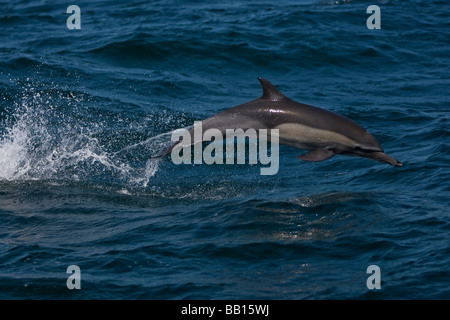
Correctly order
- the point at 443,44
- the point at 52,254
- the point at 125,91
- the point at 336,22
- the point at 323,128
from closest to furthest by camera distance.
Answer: the point at 52,254 → the point at 323,128 → the point at 125,91 → the point at 443,44 → the point at 336,22

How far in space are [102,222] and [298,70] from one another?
9.41m

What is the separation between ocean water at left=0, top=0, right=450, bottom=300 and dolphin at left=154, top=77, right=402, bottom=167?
81cm

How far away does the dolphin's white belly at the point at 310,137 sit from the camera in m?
10.4

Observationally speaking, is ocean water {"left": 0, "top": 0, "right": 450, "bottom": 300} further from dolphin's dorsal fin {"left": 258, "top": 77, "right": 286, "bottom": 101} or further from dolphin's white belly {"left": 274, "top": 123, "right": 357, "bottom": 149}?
dolphin's dorsal fin {"left": 258, "top": 77, "right": 286, "bottom": 101}

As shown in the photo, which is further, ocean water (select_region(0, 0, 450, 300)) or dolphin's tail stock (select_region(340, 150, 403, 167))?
dolphin's tail stock (select_region(340, 150, 403, 167))

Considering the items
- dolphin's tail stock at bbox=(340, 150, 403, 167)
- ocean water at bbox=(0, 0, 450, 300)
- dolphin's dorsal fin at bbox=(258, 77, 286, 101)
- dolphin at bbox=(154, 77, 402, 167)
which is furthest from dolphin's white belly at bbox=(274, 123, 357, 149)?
ocean water at bbox=(0, 0, 450, 300)

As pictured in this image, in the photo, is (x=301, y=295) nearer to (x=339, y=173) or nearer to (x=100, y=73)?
(x=339, y=173)

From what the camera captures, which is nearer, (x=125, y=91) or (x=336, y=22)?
(x=125, y=91)

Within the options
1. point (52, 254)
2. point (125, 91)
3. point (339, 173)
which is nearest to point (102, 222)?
point (52, 254)

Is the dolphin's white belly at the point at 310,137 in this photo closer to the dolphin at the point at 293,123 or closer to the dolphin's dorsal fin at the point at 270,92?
the dolphin at the point at 293,123

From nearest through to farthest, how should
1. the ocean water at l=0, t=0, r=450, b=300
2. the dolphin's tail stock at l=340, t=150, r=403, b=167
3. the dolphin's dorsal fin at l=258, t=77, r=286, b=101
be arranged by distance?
the ocean water at l=0, t=0, r=450, b=300, the dolphin's dorsal fin at l=258, t=77, r=286, b=101, the dolphin's tail stock at l=340, t=150, r=403, b=167

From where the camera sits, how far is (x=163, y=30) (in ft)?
67.9

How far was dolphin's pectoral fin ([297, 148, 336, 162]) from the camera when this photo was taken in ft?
34.1

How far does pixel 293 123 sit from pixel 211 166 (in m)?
3.08
